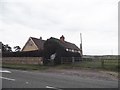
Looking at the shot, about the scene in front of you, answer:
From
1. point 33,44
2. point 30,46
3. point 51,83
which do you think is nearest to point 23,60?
point 33,44

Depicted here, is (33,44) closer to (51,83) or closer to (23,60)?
(23,60)

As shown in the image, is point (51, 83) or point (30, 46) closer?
point (51, 83)

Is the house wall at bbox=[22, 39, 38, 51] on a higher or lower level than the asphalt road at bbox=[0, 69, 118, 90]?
higher

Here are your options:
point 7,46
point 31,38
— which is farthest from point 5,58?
point 7,46

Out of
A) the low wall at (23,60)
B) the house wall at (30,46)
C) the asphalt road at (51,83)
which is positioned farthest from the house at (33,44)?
the asphalt road at (51,83)

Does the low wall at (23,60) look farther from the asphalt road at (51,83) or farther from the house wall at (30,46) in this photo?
the asphalt road at (51,83)

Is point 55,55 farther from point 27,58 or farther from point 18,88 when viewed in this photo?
point 18,88

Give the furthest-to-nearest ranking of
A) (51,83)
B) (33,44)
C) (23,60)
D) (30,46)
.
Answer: (30,46) → (33,44) → (23,60) → (51,83)

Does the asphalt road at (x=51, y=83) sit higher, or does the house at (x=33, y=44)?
the house at (x=33, y=44)

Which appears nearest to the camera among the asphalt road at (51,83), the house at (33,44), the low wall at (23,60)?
the asphalt road at (51,83)

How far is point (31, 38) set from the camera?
56.3 m

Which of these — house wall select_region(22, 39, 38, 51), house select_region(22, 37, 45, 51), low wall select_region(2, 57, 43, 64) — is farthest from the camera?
house wall select_region(22, 39, 38, 51)

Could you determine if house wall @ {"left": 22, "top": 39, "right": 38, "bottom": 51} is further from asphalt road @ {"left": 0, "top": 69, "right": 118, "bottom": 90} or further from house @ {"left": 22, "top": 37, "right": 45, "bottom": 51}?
asphalt road @ {"left": 0, "top": 69, "right": 118, "bottom": 90}

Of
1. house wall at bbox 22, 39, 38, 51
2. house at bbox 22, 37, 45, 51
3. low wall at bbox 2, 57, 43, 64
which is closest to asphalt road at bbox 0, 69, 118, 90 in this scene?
low wall at bbox 2, 57, 43, 64
